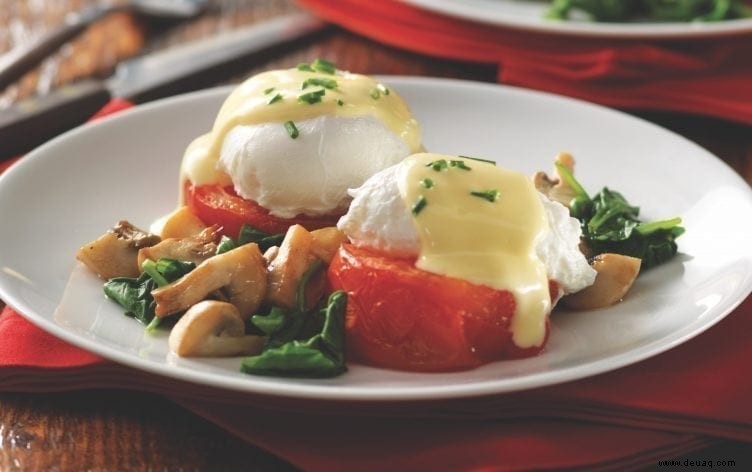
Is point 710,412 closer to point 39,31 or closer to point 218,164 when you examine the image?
point 218,164

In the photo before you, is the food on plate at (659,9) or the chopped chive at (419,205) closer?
A: the chopped chive at (419,205)

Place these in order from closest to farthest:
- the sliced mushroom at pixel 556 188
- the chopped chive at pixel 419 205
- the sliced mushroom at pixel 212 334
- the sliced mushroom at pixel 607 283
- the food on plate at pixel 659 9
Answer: the sliced mushroom at pixel 212 334 < the chopped chive at pixel 419 205 < the sliced mushroom at pixel 607 283 < the sliced mushroom at pixel 556 188 < the food on plate at pixel 659 9

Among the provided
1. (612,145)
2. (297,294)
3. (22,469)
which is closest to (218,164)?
(297,294)

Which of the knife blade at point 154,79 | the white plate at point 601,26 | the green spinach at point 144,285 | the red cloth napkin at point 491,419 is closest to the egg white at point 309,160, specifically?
the green spinach at point 144,285

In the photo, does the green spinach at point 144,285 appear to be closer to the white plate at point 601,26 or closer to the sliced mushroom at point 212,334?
the sliced mushroom at point 212,334

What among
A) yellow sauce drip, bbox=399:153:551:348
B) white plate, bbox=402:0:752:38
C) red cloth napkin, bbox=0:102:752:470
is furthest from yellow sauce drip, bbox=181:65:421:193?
white plate, bbox=402:0:752:38

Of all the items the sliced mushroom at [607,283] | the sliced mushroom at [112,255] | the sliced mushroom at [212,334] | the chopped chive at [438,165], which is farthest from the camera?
the sliced mushroom at [112,255]

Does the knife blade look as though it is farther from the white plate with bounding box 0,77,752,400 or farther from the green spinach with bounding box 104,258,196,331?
the green spinach with bounding box 104,258,196,331

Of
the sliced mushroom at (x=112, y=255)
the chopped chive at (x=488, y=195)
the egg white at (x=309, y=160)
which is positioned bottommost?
the sliced mushroom at (x=112, y=255)
